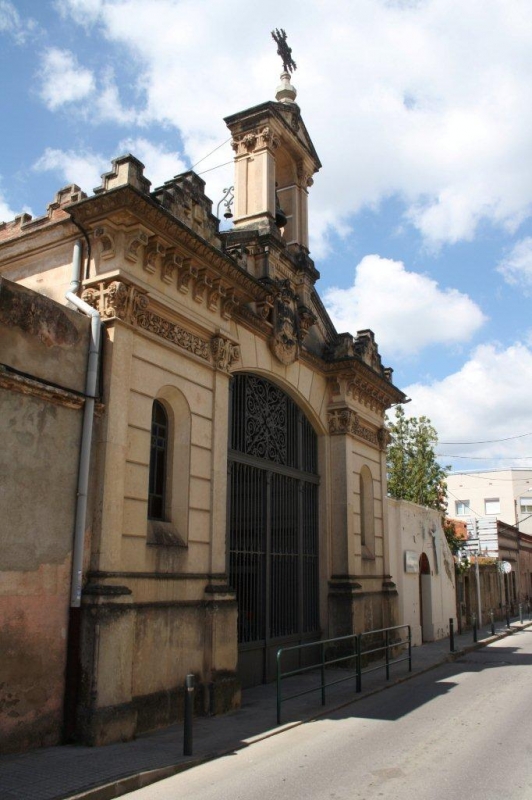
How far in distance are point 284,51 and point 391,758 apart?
1540cm

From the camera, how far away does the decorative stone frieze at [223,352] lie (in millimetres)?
11391

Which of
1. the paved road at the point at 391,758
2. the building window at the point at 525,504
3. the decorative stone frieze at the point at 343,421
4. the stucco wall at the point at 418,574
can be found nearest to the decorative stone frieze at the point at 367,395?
the decorative stone frieze at the point at 343,421

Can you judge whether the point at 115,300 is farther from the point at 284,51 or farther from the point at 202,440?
the point at 284,51

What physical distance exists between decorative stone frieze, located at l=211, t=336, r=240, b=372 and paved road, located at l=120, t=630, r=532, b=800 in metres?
5.54

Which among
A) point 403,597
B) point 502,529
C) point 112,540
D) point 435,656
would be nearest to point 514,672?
point 435,656

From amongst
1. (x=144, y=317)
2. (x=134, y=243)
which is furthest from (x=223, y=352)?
(x=134, y=243)

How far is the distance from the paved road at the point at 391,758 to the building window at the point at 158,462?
3.55m

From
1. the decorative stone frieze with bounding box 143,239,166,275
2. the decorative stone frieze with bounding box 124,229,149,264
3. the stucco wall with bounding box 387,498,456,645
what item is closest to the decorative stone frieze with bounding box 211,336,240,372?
the decorative stone frieze with bounding box 143,239,166,275

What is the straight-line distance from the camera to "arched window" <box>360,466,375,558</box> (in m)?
17.5

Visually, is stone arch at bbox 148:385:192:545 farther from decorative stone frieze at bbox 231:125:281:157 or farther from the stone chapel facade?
decorative stone frieze at bbox 231:125:281:157

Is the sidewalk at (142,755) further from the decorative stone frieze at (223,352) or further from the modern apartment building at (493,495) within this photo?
the modern apartment building at (493,495)

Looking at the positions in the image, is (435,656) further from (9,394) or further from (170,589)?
(9,394)

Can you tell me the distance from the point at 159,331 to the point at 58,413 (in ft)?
7.53

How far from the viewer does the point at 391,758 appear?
299 inches
